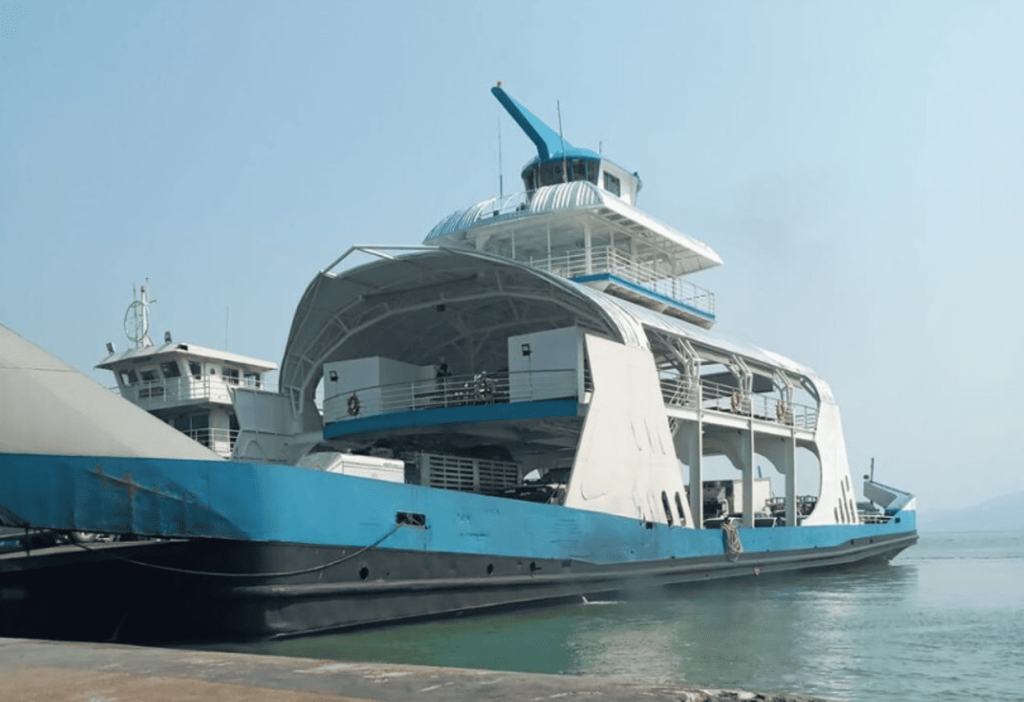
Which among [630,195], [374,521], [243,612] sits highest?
[630,195]

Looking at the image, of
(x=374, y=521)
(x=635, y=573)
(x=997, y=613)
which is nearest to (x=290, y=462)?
(x=635, y=573)

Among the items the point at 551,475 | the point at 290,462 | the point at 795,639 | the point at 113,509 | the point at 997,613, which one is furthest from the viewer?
the point at 551,475

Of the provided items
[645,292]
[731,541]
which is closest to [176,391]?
[645,292]

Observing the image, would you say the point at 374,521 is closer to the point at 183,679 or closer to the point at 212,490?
the point at 212,490

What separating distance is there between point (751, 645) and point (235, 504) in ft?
21.6

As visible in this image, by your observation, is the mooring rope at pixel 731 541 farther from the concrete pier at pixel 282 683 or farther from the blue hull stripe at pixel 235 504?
the concrete pier at pixel 282 683

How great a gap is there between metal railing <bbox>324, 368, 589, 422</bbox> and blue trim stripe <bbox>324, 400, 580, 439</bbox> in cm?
36

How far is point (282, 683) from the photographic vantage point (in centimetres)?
555

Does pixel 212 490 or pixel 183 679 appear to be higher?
pixel 212 490

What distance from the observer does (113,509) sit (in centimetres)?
1109

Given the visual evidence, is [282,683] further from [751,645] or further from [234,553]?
[751,645]

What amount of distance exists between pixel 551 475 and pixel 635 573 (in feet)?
23.2

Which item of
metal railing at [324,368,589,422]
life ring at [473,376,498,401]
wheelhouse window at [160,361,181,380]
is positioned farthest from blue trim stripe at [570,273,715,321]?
wheelhouse window at [160,361,181,380]

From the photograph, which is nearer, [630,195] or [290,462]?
[290,462]
